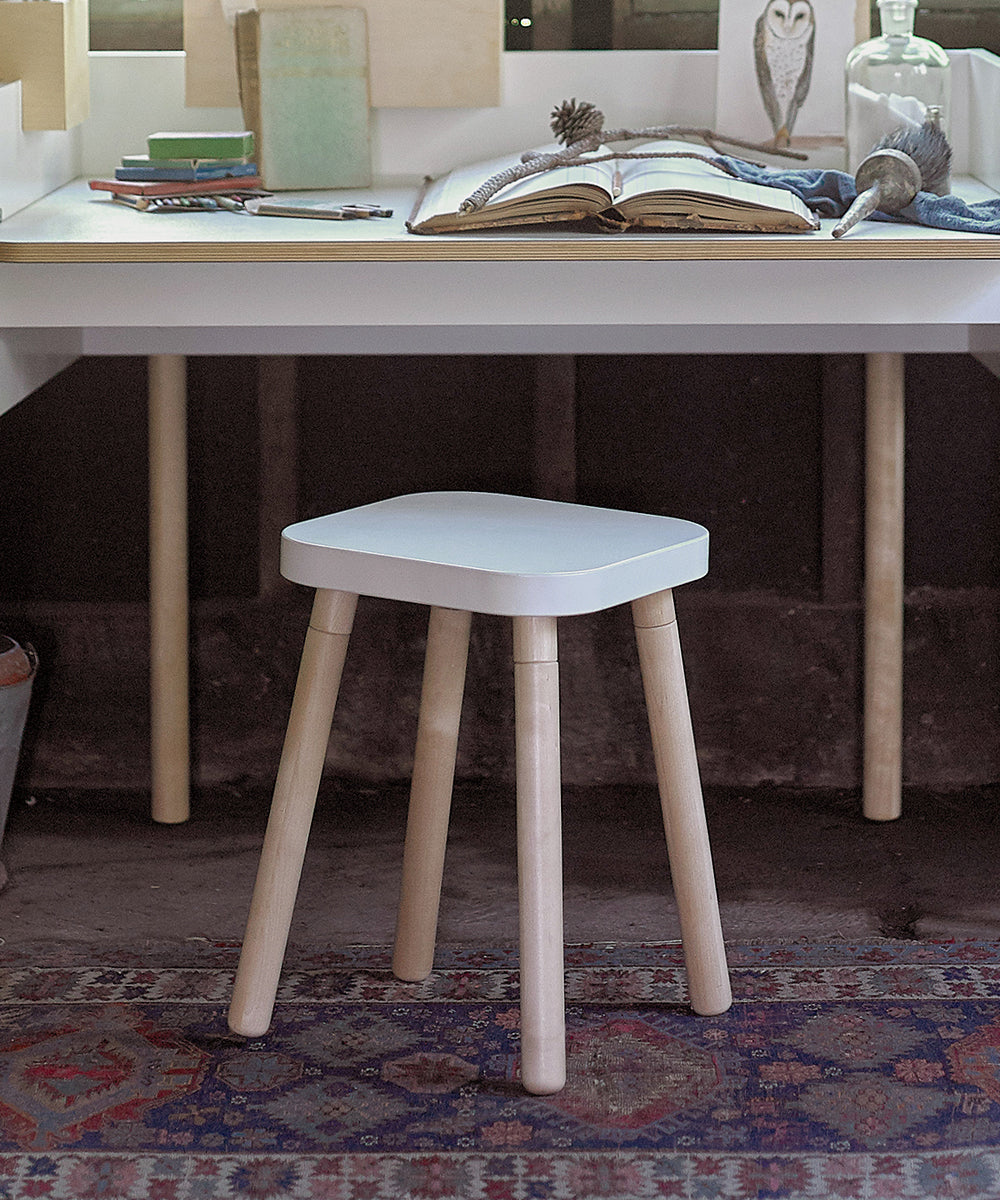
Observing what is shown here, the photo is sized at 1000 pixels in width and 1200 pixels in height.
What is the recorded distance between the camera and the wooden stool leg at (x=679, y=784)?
145 centimetres

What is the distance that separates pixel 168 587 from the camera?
2061 mm

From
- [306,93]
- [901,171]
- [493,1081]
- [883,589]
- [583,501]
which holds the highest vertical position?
[306,93]

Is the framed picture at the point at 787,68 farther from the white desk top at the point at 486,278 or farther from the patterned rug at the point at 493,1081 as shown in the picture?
the patterned rug at the point at 493,1081

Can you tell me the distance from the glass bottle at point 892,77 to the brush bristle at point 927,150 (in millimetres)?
163

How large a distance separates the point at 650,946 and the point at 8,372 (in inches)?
38.3

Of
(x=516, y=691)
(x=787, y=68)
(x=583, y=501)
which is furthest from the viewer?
(x=583, y=501)

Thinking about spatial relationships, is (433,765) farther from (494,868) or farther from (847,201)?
(847,201)

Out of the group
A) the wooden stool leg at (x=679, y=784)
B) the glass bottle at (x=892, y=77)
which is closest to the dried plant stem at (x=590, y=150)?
the glass bottle at (x=892, y=77)

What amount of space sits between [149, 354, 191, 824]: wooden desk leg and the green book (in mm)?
323

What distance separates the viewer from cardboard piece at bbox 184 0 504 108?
1984 millimetres

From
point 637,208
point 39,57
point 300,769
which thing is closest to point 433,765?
point 300,769

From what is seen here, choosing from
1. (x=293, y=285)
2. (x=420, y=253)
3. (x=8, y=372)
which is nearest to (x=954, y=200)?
(x=420, y=253)

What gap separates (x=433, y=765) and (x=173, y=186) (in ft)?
2.42

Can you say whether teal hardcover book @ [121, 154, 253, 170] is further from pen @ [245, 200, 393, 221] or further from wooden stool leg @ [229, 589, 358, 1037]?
wooden stool leg @ [229, 589, 358, 1037]
